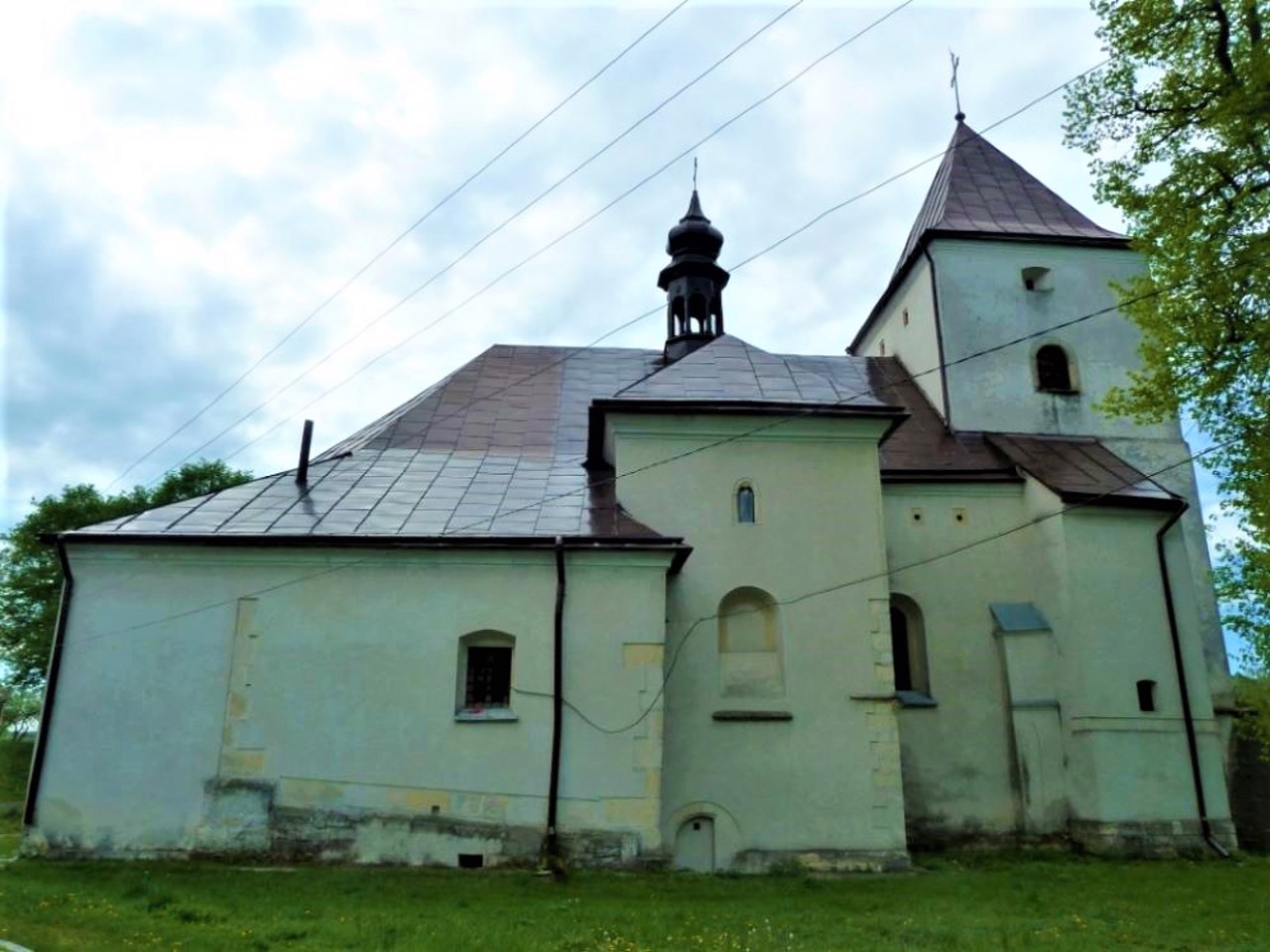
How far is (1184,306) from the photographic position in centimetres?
1135

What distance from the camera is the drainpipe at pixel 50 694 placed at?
38.3 ft

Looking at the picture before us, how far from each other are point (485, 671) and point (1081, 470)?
444 inches

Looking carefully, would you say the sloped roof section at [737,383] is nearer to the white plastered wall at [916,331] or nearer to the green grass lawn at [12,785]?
the white plastered wall at [916,331]

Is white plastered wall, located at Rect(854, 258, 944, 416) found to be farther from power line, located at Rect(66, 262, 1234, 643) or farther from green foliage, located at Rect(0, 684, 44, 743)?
green foliage, located at Rect(0, 684, 44, 743)

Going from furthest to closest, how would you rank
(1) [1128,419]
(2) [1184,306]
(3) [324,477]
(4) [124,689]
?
(1) [1128,419]
(3) [324,477]
(4) [124,689]
(2) [1184,306]

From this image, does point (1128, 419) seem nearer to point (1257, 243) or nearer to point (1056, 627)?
point (1056, 627)

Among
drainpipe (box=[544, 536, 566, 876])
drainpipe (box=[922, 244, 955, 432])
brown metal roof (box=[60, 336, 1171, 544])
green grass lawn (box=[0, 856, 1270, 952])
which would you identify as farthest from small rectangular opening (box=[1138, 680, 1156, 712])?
drainpipe (box=[544, 536, 566, 876])

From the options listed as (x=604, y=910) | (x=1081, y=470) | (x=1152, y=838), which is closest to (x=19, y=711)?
(x=604, y=910)

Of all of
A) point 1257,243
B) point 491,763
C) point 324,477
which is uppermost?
point 1257,243

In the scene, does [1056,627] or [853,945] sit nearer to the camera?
[853,945]

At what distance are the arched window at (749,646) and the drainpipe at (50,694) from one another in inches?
344

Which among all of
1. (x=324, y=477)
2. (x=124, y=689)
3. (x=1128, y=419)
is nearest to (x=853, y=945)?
(x=124, y=689)

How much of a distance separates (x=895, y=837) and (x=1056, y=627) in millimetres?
5249

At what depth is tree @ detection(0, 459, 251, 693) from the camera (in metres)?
30.7
